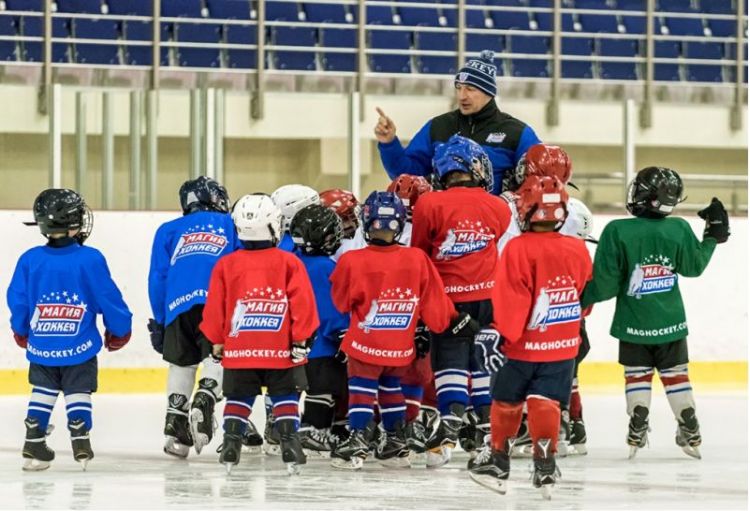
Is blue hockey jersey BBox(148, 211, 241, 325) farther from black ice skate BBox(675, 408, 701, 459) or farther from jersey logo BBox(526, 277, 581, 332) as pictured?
black ice skate BBox(675, 408, 701, 459)

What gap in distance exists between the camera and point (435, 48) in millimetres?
13516

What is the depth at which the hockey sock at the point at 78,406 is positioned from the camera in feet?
19.9

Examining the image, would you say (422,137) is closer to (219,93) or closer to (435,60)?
(219,93)

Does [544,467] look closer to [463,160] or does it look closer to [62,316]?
[463,160]

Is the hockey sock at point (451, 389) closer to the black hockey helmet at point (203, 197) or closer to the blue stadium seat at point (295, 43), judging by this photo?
the black hockey helmet at point (203, 197)

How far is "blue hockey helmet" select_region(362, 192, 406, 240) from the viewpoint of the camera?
6.01 meters

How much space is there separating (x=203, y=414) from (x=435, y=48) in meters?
→ 7.60

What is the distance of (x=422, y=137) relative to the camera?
274 inches

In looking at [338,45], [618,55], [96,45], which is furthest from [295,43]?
[618,55]

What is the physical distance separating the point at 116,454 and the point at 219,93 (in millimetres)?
3986

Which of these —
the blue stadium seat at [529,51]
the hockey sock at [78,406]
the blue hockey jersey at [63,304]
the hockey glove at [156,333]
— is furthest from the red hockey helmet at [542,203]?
the blue stadium seat at [529,51]

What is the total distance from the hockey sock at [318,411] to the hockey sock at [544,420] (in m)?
1.35

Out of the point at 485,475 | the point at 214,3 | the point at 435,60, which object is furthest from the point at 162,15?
the point at 485,475

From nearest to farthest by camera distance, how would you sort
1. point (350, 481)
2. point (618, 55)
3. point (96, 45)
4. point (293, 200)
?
point (350, 481) < point (293, 200) < point (96, 45) < point (618, 55)
